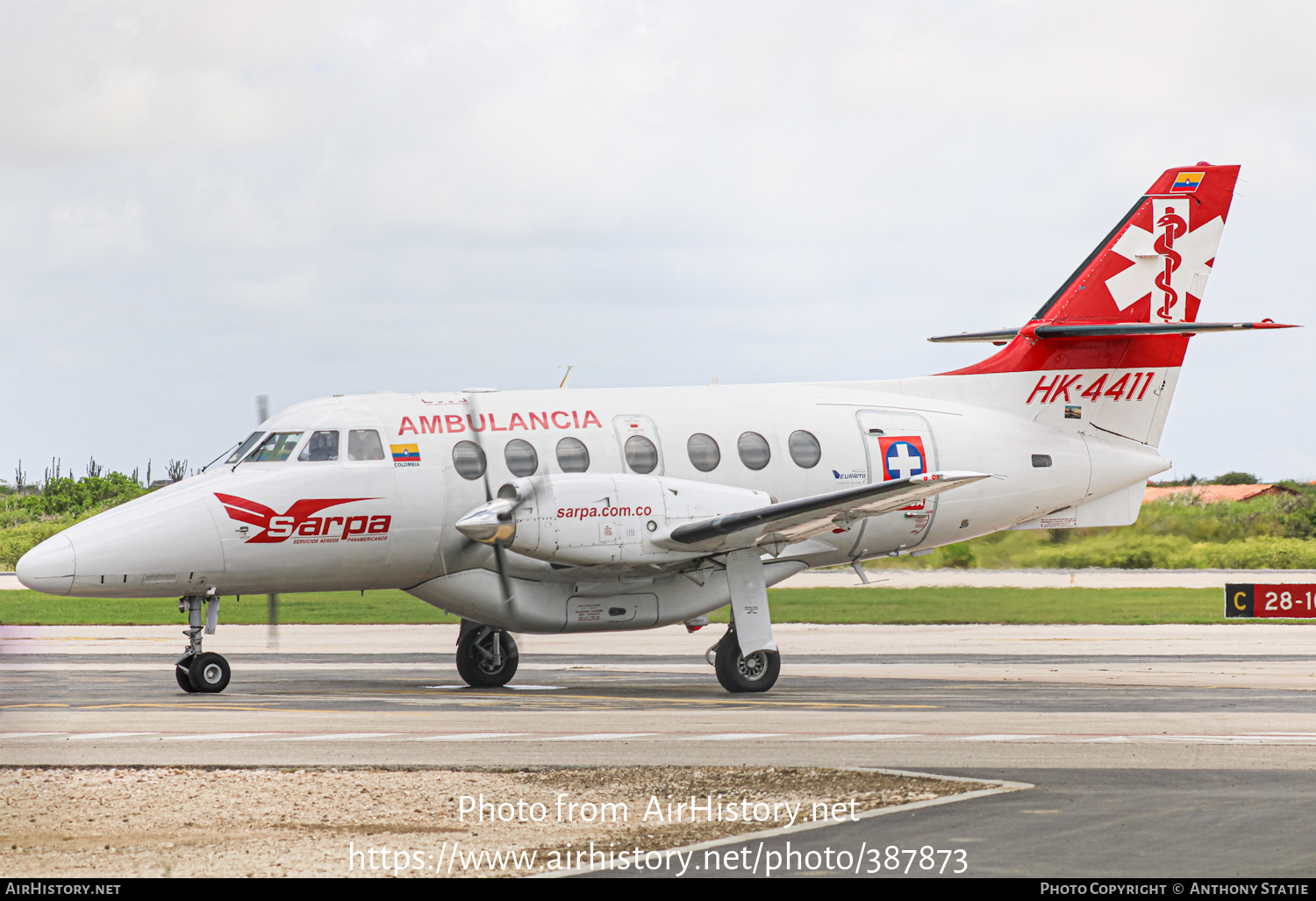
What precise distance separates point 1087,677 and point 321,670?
13.3 m

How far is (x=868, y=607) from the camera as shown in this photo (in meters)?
40.6

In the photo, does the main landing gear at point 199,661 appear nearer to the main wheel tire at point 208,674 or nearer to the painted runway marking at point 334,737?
the main wheel tire at point 208,674

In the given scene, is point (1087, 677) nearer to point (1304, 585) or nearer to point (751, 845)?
point (751, 845)

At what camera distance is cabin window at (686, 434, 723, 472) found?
21125 millimetres

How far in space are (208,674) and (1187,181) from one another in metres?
17.9

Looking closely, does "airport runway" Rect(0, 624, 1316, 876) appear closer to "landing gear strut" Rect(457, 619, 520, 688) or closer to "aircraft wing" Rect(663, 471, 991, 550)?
"landing gear strut" Rect(457, 619, 520, 688)

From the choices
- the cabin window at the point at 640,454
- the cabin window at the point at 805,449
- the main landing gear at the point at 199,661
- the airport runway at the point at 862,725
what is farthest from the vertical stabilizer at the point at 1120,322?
the main landing gear at the point at 199,661

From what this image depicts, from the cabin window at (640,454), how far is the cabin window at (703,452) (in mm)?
A: 566

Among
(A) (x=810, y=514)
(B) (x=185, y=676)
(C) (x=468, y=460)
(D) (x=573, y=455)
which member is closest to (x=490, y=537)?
(C) (x=468, y=460)

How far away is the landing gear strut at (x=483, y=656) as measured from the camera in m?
21.6

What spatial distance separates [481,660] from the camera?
70.8 ft

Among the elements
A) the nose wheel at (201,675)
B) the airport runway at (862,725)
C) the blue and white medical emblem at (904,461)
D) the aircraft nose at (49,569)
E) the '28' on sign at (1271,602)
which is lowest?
the '28' on sign at (1271,602)

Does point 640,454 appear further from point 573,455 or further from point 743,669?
point 743,669
